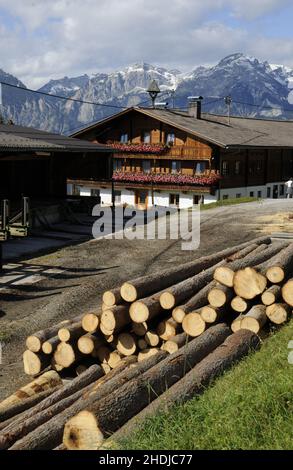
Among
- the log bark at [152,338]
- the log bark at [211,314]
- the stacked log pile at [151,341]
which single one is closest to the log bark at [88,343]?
the stacked log pile at [151,341]

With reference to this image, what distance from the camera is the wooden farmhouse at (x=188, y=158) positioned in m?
44.9

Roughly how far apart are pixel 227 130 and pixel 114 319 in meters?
40.4

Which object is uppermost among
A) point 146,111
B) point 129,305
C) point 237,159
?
point 146,111

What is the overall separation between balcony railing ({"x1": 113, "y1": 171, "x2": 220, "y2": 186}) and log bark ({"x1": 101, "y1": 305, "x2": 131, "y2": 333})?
35.3 metres

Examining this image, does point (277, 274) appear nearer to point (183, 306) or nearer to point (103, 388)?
point (183, 306)

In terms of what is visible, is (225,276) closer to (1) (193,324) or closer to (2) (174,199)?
(1) (193,324)

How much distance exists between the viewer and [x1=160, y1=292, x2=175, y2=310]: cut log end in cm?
1002

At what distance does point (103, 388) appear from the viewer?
7523 mm

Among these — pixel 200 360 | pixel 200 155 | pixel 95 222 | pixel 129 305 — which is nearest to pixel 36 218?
pixel 95 222

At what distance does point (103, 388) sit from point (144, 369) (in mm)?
889

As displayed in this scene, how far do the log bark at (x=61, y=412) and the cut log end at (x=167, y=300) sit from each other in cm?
136

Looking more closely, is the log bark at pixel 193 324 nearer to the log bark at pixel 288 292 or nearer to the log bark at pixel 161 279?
the log bark at pixel 161 279

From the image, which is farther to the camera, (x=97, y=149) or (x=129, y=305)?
(x=97, y=149)

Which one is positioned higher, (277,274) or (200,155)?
(200,155)
